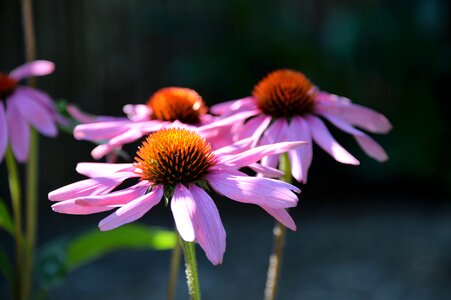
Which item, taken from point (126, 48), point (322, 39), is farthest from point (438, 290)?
point (126, 48)

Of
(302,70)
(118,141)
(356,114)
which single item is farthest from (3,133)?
(302,70)

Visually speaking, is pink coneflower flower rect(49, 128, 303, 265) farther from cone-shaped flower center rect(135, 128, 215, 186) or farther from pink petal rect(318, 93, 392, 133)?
pink petal rect(318, 93, 392, 133)

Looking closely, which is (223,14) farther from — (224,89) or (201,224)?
(201,224)

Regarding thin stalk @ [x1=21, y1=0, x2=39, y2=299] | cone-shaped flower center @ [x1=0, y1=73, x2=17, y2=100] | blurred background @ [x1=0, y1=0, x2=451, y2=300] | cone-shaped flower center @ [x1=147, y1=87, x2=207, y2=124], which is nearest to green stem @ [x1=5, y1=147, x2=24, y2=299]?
thin stalk @ [x1=21, y1=0, x2=39, y2=299]

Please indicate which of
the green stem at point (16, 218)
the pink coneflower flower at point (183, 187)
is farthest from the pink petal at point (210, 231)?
the green stem at point (16, 218)

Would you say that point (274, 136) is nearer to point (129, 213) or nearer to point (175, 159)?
point (175, 159)
